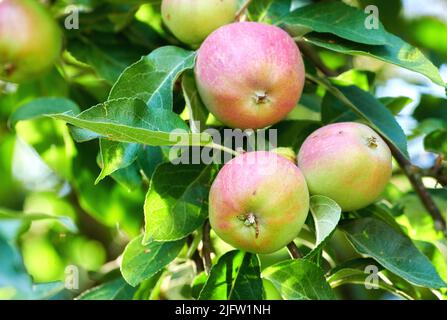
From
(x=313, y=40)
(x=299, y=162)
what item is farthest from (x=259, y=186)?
(x=313, y=40)

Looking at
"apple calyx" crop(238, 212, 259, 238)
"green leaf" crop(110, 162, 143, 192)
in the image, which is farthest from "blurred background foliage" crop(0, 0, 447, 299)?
"apple calyx" crop(238, 212, 259, 238)

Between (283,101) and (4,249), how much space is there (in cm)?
47

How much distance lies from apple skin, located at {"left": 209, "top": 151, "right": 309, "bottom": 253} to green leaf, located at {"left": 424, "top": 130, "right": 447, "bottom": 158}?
0.68m

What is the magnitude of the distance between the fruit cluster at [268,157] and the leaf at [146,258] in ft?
0.56

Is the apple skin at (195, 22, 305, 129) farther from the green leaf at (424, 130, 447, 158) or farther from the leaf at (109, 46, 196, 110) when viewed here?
the green leaf at (424, 130, 447, 158)

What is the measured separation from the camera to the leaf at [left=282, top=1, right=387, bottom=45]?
1.27 metres

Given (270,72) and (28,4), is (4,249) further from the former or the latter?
(28,4)

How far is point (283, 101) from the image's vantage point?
47.4 inches

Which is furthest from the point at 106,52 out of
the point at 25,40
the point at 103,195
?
the point at 103,195

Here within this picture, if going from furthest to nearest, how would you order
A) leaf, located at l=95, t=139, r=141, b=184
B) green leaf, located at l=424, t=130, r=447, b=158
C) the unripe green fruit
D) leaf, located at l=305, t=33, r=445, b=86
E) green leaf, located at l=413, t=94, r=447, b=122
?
green leaf, located at l=413, t=94, r=447, b=122 < green leaf, located at l=424, t=130, r=447, b=158 < the unripe green fruit < leaf, located at l=305, t=33, r=445, b=86 < leaf, located at l=95, t=139, r=141, b=184

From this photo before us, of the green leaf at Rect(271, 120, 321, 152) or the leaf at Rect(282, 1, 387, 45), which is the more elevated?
the leaf at Rect(282, 1, 387, 45)

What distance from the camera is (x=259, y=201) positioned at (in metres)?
1.08

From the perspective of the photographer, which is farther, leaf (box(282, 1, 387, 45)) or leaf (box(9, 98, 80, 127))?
leaf (box(9, 98, 80, 127))

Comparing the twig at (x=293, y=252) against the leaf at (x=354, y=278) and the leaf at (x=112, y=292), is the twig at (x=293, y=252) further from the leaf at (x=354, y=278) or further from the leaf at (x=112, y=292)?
the leaf at (x=112, y=292)
